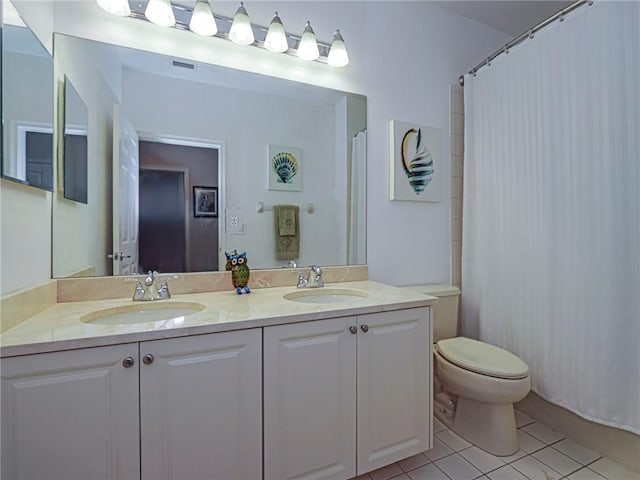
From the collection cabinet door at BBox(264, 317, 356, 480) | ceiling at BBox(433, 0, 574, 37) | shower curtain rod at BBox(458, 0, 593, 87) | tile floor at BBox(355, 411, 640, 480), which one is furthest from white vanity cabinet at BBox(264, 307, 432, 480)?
ceiling at BBox(433, 0, 574, 37)

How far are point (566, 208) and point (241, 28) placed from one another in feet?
5.69

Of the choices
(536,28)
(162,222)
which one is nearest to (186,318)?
(162,222)

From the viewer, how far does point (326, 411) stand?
116 centimetres

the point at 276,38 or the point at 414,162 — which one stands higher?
the point at 276,38

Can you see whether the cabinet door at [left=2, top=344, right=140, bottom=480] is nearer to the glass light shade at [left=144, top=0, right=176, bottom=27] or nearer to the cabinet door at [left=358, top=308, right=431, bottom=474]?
the cabinet door at [left=358, top=308, right=431, bottom=474]

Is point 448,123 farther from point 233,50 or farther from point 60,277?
point 60,277

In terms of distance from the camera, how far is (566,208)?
1.50 m

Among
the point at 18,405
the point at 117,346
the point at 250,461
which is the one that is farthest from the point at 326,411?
the point at 18,405

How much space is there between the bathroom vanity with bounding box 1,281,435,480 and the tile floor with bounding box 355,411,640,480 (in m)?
0.14

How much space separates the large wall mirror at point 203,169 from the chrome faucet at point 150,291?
0.39 ft

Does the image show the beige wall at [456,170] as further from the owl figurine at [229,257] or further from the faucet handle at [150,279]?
the faucet handle at [150,279]

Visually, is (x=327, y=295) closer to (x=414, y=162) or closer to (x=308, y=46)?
(x=414, y=162)

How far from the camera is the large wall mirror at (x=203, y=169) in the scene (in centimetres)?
132

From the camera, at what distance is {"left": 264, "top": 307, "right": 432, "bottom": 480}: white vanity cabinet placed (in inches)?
42.8
